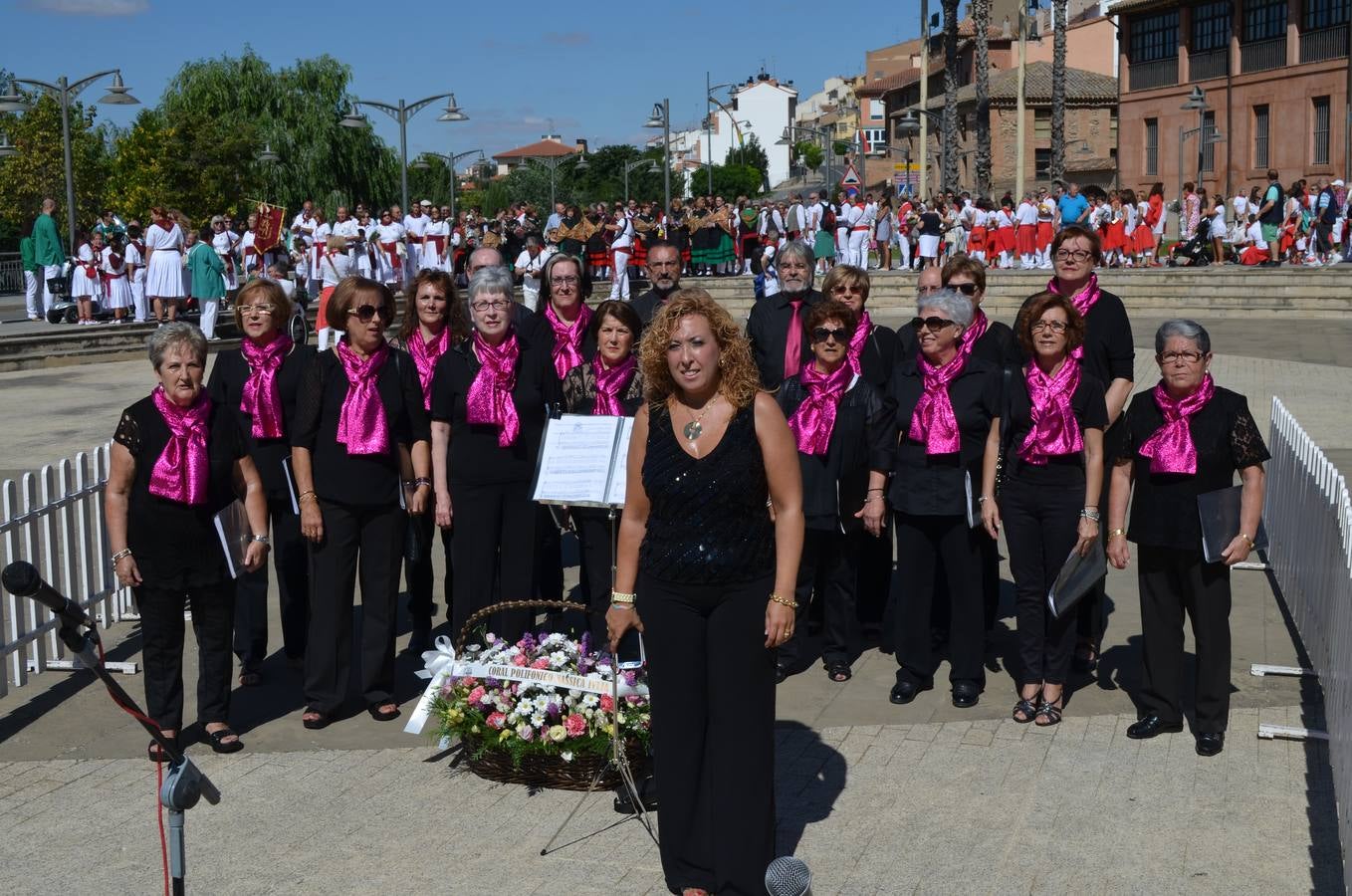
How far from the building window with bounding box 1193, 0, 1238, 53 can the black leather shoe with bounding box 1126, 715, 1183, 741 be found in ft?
180

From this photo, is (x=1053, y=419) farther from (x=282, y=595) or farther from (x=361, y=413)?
(x=282, y=595)

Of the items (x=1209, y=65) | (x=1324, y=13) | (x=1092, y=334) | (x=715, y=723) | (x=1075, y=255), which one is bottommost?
(x=715, y=723)

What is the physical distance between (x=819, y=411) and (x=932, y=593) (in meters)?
0.99

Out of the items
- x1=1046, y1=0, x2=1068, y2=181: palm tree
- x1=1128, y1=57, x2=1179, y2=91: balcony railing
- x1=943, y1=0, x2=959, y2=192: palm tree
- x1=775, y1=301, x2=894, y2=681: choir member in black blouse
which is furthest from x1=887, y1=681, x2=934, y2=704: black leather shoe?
x1=1128, y1=57, x2=1179, y2=91: balcony railing

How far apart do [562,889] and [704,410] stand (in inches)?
65.2

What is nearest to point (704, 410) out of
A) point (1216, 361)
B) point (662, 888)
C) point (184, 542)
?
point (662, 888)

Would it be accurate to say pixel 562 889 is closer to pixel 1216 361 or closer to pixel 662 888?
pixel 662 888

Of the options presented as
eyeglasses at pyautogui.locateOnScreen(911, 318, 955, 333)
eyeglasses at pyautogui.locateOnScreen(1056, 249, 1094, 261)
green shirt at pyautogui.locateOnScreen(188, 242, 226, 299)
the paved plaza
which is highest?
green shirt at pyautogui.locateOnScreen(188, 242, 226, 299)

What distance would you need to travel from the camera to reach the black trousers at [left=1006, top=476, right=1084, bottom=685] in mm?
6344

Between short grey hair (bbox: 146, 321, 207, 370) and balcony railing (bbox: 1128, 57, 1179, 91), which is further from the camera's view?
balcony railing (bbox: 1128, 57, 1179, 91)

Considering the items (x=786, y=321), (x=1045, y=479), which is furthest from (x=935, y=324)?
(x=786, y=321)

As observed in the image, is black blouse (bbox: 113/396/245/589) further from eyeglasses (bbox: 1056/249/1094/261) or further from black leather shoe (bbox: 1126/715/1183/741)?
eyeglasses (bbox: 1056/249/1094/261)

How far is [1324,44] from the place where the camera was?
165ft

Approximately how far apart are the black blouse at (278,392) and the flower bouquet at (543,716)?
159 centimetres
